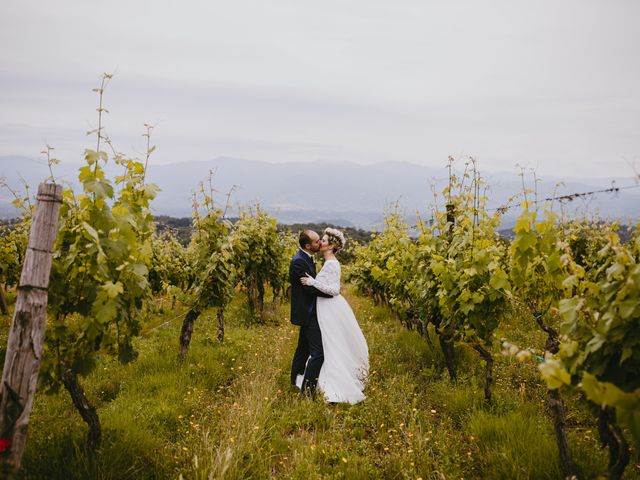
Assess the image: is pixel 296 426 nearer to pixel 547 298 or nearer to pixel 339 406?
pixel 339 406

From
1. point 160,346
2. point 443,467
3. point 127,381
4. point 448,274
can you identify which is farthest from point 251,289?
point 443,467

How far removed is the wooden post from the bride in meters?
3.55

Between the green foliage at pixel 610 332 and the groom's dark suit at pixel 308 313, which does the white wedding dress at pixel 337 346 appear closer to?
the groom's dark suit at pixel 308 313

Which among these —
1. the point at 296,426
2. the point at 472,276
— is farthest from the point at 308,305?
the point at 472,276

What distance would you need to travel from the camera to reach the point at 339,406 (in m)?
5.68

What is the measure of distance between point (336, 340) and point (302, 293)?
90 cm

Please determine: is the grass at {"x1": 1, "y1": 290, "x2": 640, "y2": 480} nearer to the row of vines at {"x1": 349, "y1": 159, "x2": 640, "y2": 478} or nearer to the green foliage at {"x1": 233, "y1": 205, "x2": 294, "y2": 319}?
the row of vines at {"x1": 349, "y1": 159, "x2": 640, "y2": 478}

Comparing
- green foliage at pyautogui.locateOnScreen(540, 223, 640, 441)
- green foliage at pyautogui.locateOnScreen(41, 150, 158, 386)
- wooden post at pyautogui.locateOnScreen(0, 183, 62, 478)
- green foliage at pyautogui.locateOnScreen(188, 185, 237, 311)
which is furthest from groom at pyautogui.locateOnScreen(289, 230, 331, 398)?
green foliage at pyautogui.locateOnScreen(540, 223, 640, 441)

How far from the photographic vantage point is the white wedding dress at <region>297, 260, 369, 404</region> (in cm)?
588

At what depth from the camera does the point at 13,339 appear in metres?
2.89

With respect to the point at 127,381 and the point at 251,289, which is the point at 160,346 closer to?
the point at 127,381

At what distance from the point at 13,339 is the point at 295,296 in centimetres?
374

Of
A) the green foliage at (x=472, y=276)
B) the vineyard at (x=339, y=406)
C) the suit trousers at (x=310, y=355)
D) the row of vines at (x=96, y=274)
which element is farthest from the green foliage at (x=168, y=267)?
the green foliage at (x=472, y=276)

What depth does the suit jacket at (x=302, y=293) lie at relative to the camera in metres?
6.02
